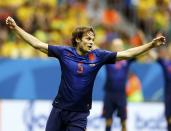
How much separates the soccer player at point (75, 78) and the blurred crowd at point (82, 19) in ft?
27.9

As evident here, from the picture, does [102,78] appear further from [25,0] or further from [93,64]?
[93,64]

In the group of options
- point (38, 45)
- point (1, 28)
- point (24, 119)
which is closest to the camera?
point (38, 45)

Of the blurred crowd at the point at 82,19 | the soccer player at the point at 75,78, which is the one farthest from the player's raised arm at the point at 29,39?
the blurred crowd at the point at 82,19

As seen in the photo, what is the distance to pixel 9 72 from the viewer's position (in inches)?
699

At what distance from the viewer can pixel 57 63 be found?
18.0 m

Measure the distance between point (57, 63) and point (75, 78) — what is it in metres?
8.24

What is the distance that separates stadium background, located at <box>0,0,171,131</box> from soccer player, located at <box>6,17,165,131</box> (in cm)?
463

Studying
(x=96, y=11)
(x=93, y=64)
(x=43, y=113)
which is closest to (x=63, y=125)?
(x=93, y=64)

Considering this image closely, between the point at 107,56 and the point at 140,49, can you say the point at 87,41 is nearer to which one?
the point at 107,56

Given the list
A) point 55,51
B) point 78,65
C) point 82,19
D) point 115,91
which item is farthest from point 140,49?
point 82,19

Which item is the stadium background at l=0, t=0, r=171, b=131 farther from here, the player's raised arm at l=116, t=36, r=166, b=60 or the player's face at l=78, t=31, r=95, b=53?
the player's face at l=78, t=31, r=95, b=53

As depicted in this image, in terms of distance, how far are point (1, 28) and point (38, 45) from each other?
30.6ft

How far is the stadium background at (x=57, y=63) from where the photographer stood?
17109mm

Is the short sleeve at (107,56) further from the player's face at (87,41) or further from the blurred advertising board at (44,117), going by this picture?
the blurred advertising board at (44,117)
